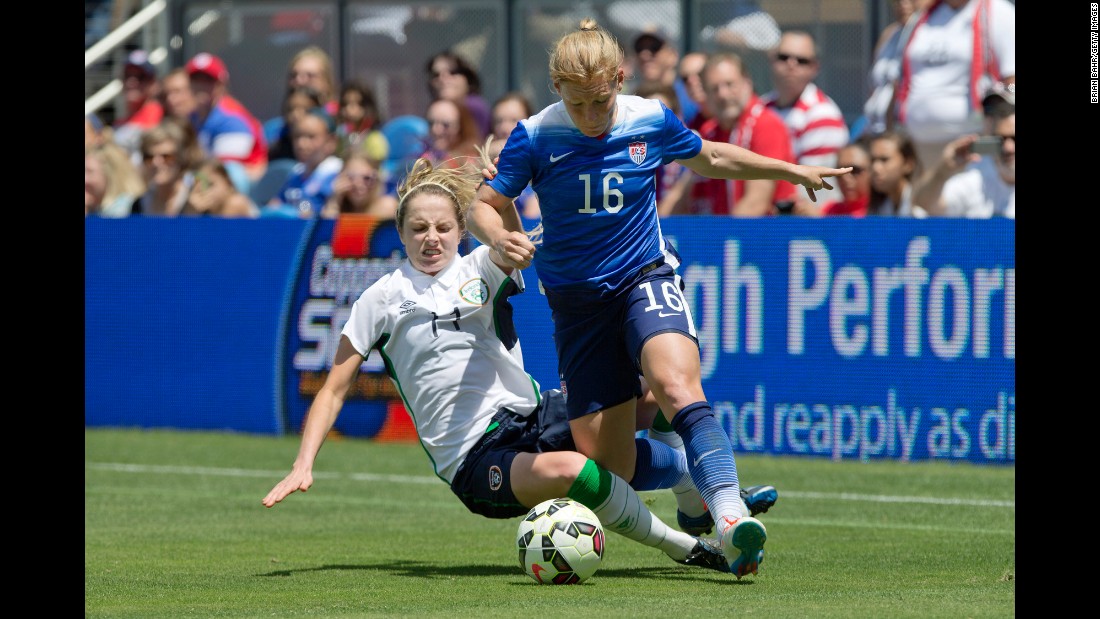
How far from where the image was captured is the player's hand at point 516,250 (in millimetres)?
6133

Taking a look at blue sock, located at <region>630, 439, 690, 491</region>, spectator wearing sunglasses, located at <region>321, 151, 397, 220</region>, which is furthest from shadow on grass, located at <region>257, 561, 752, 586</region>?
spectator wearing sunglasses, located at <region>321, 151, 397, 220</region>

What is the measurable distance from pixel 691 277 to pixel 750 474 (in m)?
1.85

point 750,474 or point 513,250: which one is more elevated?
point 513,250

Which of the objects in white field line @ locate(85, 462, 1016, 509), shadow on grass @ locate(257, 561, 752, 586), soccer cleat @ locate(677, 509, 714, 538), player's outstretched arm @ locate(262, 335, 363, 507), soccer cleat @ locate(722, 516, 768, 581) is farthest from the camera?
white field line @ locate(85, 462, 1016, 509)

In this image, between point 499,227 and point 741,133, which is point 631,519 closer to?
point 499,227

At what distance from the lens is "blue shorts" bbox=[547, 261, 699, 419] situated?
6645 millimetres

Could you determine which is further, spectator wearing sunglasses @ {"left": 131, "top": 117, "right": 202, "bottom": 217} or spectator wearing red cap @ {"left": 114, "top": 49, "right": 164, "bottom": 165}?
spectator wearing red cap @ {"left": 114, "top": 49, "right": 164, "bottom": 165}

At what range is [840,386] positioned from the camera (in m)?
11.3

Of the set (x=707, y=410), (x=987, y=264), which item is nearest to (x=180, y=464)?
(x=987, y=264)

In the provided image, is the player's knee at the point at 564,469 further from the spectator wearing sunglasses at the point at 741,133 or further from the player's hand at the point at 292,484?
the spectator wearing sunglasses at the point at 741,133

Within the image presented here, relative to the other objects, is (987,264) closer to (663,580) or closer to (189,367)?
(663,580)

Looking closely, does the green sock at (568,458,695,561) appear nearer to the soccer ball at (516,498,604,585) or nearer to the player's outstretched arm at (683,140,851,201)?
the soccer ball at (516,498,604,585)

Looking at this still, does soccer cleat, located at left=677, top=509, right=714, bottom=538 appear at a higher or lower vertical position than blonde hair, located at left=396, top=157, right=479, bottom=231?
lower

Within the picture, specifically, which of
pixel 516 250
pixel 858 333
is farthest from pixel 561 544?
pixel 858 333
